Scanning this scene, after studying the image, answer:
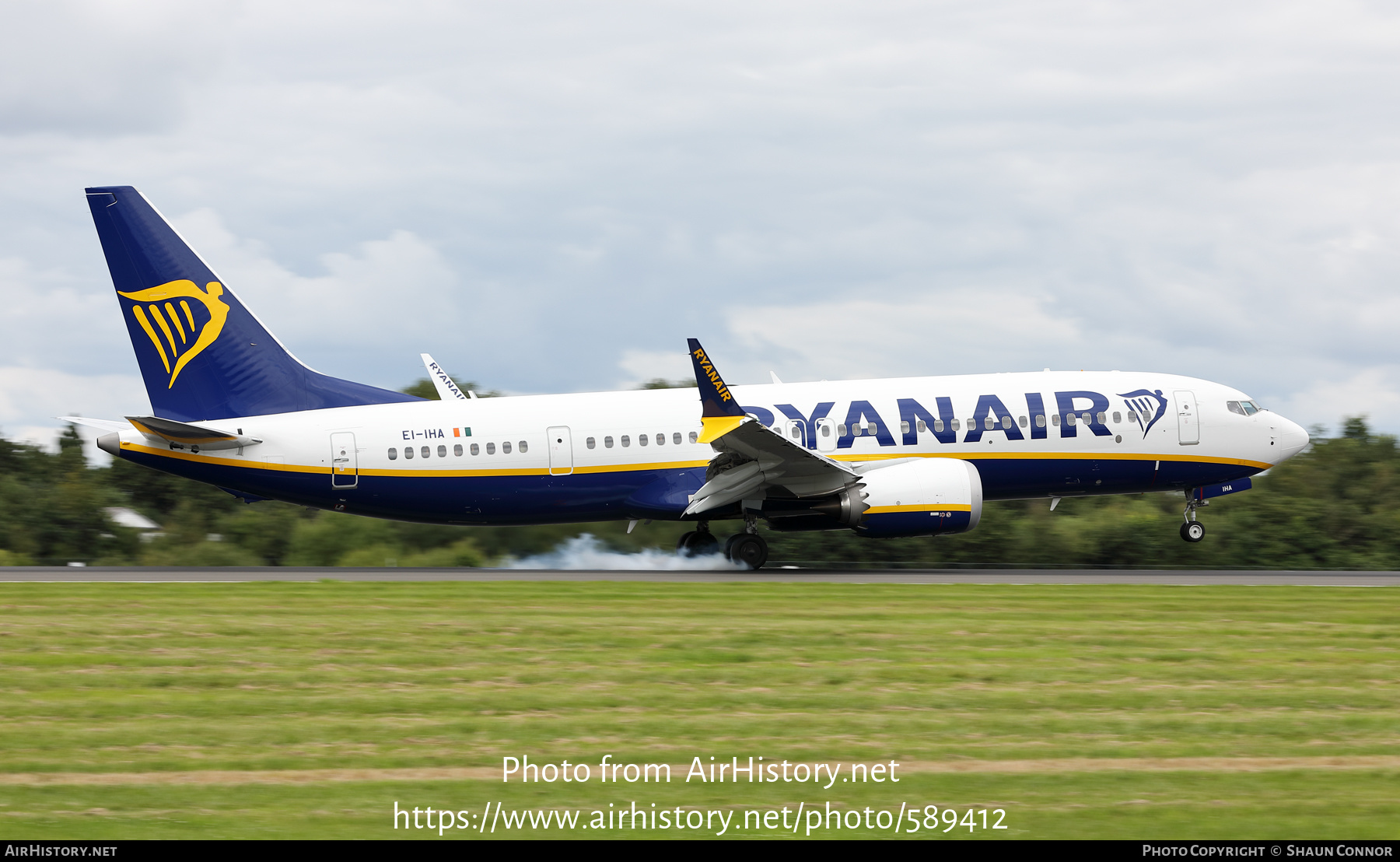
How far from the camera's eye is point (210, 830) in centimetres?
774

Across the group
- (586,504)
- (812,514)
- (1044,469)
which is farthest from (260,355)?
(1044,469)

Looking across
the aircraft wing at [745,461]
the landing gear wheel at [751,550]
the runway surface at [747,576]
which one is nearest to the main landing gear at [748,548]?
the landing gear wheel at [751,550]

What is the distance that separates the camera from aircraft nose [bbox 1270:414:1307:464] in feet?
94.3

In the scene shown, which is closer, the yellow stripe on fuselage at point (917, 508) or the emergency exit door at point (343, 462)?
the yellow stripe on fuselage at point (917, 508)

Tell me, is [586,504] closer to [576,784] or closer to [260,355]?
[260,355]

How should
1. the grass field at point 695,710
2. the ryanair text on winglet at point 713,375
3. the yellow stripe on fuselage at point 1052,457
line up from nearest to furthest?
the grass field at point 695,710
the ryanair text on winglet at point 713,375
the yellow stripe on fuselage at point 1052,457

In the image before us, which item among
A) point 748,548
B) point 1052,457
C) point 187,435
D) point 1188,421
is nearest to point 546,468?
point 748,548

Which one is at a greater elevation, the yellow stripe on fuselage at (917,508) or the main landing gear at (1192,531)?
the yellow stripe on fuselage at (917,508)

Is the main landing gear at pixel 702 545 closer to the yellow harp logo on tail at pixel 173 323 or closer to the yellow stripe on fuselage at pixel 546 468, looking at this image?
the yellow stripe on fuselage at pixel 546 468

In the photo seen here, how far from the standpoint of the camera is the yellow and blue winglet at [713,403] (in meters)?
23.4

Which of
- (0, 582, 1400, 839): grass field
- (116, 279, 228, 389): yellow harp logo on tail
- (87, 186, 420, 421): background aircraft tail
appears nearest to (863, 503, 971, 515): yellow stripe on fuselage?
(0, 582, 1400, 839): grass field

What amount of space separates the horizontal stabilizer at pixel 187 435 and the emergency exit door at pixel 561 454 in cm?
568

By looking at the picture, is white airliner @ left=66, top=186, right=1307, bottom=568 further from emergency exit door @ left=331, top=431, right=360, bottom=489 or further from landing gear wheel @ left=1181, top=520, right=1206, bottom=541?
landing gear wheel @ left=1181, top=520, right=1206, bottom=541

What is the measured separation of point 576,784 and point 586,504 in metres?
17.5
